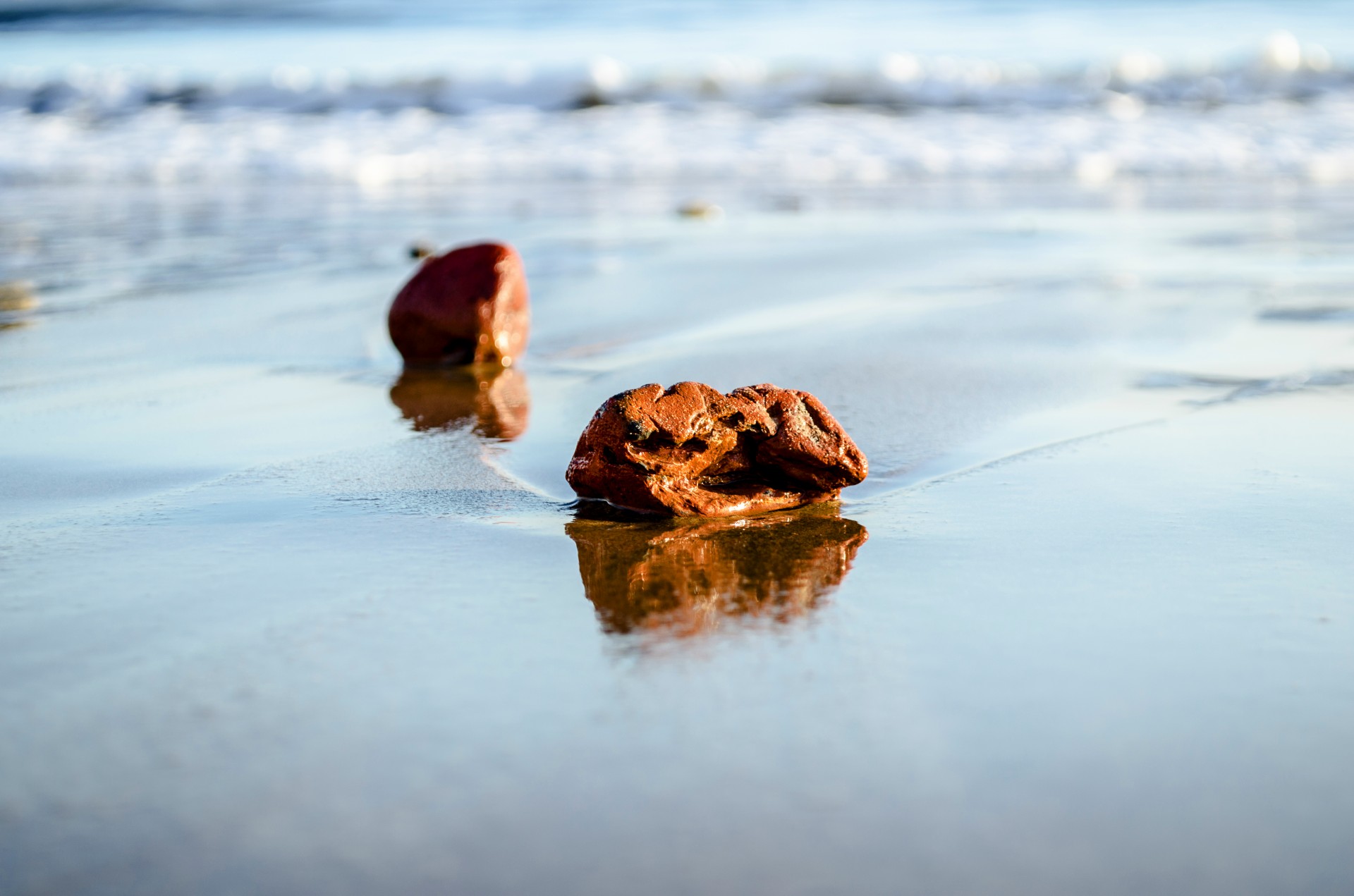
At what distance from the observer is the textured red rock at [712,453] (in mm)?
2143

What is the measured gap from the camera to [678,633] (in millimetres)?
1628

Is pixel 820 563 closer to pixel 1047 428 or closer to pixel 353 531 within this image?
pixel 353 531

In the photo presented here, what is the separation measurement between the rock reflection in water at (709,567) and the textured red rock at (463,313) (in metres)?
1.66

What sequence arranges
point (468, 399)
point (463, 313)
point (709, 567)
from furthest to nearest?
point (463, 313)
point (468, 399)
point (709, 567)

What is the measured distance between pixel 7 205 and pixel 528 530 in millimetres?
8227

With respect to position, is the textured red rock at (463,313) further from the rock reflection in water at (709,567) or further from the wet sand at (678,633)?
the rock reflection in water at (709,567)

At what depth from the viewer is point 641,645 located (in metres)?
1.59

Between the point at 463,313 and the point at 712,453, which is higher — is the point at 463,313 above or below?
above

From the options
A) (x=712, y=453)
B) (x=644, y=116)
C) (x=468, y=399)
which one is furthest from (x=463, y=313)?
(x=644, y=116)

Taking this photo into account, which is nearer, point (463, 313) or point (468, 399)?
point (468, 399)

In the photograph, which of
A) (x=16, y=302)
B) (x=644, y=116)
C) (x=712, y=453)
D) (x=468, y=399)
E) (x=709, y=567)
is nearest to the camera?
(x=709, y=567)

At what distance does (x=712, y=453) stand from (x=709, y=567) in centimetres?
35

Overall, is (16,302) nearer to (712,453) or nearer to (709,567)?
(712,453)

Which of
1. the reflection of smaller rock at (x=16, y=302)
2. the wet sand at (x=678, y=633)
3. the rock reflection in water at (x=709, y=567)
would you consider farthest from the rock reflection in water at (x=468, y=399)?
the reflection of smaller rock at (x=16, y=302)
